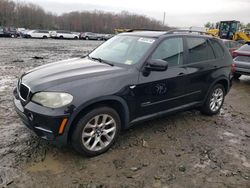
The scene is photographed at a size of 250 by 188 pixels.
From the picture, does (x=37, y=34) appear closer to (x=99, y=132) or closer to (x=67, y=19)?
(x=99, y=132)

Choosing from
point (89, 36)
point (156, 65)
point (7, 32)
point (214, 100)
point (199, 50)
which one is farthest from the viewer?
point (89, 36)

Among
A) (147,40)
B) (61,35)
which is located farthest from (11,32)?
(147,40)

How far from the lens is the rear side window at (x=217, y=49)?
4.98m

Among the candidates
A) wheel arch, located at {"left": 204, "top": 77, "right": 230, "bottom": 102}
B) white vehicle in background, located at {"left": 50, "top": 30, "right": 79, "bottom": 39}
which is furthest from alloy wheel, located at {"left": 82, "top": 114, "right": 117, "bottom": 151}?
white vehicle in background, located at {"left": 50, "top": 30, "right": 79, "bottom": 39}

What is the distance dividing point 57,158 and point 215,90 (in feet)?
11.3

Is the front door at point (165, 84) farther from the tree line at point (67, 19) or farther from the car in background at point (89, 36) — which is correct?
the tree line at point (67, 19)

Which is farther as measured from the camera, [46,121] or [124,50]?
[124,50]

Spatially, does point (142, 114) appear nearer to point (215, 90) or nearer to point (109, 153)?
point (109, 153)

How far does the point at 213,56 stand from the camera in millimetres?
4891

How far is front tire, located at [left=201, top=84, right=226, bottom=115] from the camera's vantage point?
197 inches

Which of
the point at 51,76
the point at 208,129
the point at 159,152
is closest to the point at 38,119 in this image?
the point at 51,76

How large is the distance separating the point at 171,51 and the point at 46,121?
2.35 metres

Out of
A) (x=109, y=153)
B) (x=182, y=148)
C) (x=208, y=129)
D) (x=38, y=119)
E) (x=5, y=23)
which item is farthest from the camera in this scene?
(x=5, y=23)

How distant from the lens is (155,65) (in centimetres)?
361
